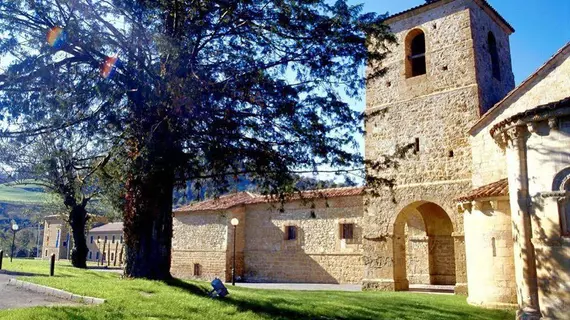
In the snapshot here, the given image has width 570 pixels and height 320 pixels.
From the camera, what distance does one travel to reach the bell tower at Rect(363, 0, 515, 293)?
17.3m

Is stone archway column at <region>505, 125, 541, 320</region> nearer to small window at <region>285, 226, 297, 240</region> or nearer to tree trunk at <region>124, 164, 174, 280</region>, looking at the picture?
tree trunk at <region>124, 164, 174, 280</region>

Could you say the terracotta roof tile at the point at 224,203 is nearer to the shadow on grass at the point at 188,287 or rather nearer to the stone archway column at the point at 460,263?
the stone archway column at the point at 460,263

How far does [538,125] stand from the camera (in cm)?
1032

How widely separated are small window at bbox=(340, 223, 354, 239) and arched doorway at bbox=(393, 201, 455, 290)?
287 cm

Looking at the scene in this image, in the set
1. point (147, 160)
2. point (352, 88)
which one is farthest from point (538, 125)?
point (147, 160)

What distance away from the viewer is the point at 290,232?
82.3 ft

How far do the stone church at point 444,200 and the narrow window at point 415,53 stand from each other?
6 centimetres

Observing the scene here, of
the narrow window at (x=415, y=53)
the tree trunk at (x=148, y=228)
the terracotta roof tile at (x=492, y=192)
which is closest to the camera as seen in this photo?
the tree trunk at (x=148, y=228)

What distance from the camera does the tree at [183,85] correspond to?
9.00m

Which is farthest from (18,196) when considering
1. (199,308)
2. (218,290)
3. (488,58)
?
(199,308)

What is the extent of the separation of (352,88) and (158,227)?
5915 millimetres

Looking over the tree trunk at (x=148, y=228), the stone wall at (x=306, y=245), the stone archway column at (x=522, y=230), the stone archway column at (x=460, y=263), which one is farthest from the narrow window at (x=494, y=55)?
the tree trunk at (x=148, y=228)

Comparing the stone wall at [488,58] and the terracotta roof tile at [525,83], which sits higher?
the stone wall at [488,58]

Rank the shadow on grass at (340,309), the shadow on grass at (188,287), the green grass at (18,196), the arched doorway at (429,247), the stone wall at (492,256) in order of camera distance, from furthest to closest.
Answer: the green grass at (18,196) → the arched doorway at (429,247) → the stone wall at (492,256) → the shadow on grass at (188,287) → the shadow on grass at (340,309)
